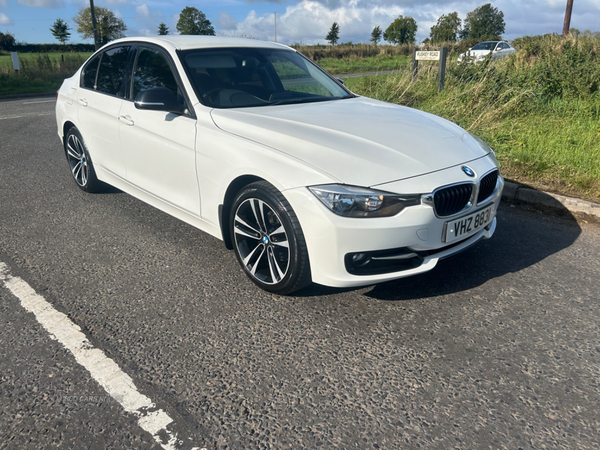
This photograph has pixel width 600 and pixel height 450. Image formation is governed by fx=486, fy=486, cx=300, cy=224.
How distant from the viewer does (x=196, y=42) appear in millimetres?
4168

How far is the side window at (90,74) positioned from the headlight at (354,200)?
3.31 metres

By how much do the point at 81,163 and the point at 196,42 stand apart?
207cm

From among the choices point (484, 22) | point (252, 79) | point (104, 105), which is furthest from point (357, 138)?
point (484, 22)

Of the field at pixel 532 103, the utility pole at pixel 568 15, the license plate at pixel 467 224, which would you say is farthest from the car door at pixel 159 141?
the utility pole at pixel 568 15

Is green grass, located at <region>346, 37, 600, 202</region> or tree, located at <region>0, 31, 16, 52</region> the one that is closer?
green grass, located at <region>346, 37, 600, 202</region>

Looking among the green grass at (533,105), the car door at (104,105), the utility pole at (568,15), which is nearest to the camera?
the car door at (104,105)

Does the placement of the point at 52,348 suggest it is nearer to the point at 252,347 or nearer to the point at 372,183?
the point at 252,347

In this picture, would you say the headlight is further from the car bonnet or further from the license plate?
the license plate

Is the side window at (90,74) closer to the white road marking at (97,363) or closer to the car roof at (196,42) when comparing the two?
the car roof at (196,42)

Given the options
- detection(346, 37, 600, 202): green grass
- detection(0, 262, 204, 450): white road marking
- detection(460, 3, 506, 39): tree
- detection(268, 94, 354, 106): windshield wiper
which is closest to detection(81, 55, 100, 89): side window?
detection(268, 94, 354, 106): windshield wiper

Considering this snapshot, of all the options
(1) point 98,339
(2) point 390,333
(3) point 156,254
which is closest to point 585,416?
(2) point 390,333

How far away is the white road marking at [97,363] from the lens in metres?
2.11

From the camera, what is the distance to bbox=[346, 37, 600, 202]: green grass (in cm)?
564

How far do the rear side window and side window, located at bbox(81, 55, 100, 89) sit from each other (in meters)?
0.89
